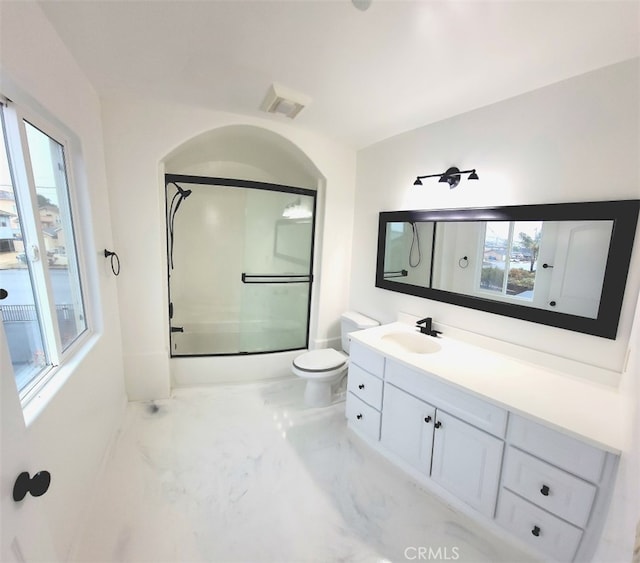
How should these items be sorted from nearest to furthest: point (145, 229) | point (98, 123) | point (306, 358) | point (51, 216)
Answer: point (51, 216) → point (98, 123) → point (145, 229) → point (306, 358)

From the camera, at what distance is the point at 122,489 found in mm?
1688

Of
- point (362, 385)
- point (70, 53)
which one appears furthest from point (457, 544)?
point (70, 53)

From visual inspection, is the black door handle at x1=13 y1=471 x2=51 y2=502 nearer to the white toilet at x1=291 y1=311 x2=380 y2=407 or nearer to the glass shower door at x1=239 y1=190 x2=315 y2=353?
the white toilet at x1=291 y1=311 x2=380 y2=407

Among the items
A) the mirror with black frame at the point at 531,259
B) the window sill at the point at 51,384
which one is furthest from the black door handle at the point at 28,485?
the mirror with black frame at the point at 531,259

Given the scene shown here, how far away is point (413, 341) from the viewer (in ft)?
7.38

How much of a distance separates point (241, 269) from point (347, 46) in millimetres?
2344

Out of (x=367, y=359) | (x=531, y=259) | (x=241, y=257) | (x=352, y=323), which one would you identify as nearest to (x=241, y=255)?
(x=241, y=257)

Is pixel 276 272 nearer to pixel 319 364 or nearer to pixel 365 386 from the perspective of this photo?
pixel 319 364

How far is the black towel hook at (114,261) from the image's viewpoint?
6.76ft

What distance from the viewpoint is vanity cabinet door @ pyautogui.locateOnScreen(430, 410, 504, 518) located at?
1475 millimetres

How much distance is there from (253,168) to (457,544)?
11.5 ft

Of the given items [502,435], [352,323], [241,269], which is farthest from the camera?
[241,269]

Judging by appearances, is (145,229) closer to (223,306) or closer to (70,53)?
(70,53)

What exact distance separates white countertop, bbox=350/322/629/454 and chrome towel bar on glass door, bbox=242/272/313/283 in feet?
4.20
